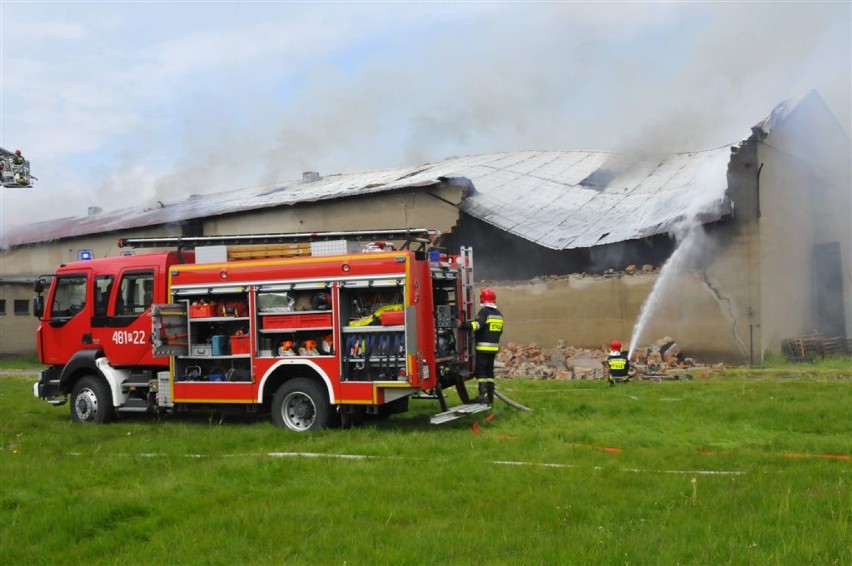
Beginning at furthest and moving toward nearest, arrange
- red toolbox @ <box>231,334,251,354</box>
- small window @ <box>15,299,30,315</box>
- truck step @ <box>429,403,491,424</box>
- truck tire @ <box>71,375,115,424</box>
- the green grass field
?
small window @ <box>15,299,30,315</box> → truck tire @ <box>71,375,115,424</box> → red toolbox @ <box>231,334,251,354</box> → truck step @ <box>429,403,491,424</box> → the green grass field

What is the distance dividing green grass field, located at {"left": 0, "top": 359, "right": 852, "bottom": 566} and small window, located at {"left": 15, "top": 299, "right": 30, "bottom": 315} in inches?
848

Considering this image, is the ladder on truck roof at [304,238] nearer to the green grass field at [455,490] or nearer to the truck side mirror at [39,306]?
the truck side mirror at [39,306]

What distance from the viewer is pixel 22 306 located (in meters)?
30.8

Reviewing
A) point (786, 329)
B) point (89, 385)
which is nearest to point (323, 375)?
point (89, 385)

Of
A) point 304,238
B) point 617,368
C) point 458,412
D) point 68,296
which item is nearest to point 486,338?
point 458,412

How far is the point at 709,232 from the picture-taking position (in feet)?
68.9

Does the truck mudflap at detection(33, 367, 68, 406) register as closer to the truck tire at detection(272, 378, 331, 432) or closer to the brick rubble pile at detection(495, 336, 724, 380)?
the truck tire at detection(272, 378, 331, 432)

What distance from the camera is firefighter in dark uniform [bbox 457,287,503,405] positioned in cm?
1116

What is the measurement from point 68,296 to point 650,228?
14.4 m

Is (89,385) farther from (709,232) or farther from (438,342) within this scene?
(709,232)

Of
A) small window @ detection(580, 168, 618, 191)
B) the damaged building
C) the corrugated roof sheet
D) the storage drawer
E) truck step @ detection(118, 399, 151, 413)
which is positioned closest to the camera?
the storage drawer

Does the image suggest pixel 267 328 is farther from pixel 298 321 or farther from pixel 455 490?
pixel 455 490

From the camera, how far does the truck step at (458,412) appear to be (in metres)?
10.1

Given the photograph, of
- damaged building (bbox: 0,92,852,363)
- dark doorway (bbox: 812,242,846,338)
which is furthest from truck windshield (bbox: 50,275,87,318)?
dark doorway (bbox: 812,242,846,338)
